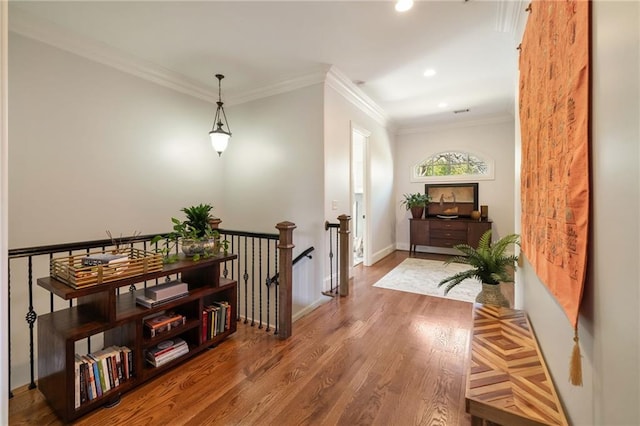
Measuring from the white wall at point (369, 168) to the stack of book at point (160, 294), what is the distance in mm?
2073

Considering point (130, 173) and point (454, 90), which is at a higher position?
point (454, 90)

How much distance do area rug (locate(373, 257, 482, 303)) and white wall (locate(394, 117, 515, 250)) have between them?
1549 millimetres

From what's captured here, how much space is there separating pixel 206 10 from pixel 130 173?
6.91 feet

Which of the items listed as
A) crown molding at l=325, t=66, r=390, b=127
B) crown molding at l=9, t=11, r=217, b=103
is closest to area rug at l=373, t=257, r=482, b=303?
crown molding at l=325, t=66, r=390, b=127

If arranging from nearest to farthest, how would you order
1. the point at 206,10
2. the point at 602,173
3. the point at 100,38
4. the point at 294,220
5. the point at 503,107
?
the point at 602,173
the point at 206,10
the point at 100,38
the point at 294,220
the point at 503,107

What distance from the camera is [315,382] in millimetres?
1910

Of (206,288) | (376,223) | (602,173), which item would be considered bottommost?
(206,288)

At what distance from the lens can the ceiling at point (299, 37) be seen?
2.44 meters

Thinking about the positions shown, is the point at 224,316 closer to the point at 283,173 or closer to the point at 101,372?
the point at 101,372

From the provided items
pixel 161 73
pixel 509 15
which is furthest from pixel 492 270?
pixel 161 73

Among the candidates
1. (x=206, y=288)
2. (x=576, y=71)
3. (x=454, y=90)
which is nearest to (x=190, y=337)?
(x=206, y=288)

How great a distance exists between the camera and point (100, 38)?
9.50ft

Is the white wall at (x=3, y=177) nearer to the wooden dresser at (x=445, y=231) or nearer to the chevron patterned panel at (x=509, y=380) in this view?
the chevron patterned panel at (x=509, y=380)

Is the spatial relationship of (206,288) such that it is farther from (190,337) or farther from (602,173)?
(602,173)
